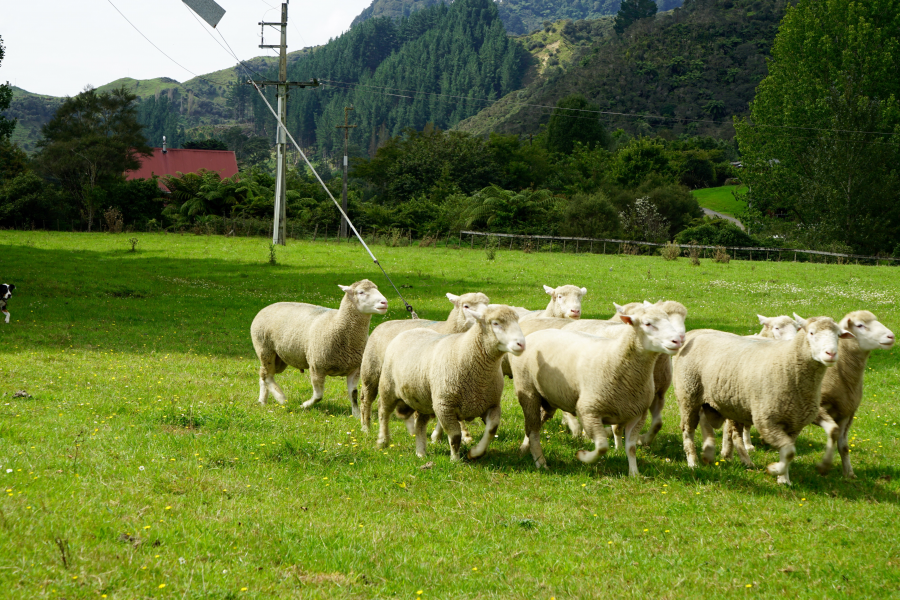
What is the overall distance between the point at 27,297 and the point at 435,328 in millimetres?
16462

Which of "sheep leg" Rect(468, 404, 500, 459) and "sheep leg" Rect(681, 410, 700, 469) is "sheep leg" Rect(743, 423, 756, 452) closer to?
"sheep leg" Rect(681, 410, 700, 469)

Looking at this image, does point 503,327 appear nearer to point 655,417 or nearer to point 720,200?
point 655,417

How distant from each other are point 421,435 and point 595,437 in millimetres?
2006

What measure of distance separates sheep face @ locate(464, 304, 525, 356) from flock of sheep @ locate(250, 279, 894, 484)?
1 cm

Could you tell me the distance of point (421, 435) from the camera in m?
8.34

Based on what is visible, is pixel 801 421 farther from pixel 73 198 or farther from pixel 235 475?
pixel 73 198

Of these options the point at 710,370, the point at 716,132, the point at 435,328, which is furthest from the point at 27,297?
the point at 716,132

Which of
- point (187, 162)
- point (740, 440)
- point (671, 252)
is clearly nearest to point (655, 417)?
point (740, 440)

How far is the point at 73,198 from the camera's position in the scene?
183ft

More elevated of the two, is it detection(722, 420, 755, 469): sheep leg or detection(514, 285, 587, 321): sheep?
detection(514, 285, 587, 321): sheep

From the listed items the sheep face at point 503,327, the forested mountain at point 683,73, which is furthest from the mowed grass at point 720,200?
the sheep face at point 503,327

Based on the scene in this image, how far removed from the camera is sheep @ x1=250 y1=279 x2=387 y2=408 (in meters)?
10.2

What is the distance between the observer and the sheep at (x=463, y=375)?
744 centimetres

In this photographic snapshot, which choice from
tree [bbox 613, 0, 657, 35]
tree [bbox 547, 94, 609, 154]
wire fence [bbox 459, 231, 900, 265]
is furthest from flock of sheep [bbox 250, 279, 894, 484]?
tree [bbox 613, 0, 657, 35]
